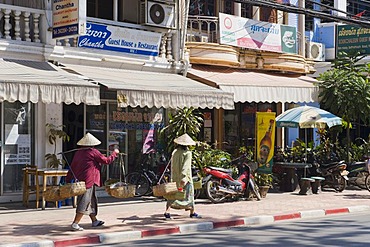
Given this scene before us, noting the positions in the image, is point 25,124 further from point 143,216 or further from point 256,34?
point 256,34

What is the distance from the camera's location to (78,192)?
1116 cm

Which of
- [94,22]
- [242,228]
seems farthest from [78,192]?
[94,22]

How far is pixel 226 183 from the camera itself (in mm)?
15844

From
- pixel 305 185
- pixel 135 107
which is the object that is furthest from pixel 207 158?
pixel 305 185

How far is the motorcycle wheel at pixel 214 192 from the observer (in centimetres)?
1565

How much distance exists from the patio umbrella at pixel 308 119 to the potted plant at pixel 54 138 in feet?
21.6

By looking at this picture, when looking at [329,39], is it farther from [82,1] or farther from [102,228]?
[102,228]

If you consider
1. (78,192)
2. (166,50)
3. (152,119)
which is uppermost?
(166,50)

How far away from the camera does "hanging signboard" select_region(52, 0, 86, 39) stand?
14430 mm

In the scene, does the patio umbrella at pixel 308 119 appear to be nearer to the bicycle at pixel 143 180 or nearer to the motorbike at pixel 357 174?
the motorbike at pixel 357 174

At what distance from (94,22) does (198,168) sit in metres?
4.55

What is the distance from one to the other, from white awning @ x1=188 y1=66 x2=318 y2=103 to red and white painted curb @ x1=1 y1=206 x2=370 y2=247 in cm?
464

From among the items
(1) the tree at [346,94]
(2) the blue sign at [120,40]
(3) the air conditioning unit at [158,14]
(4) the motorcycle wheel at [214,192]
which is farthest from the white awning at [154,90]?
(1) the tree at [346,94]

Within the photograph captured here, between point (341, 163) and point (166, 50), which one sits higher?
point (166, 50)
